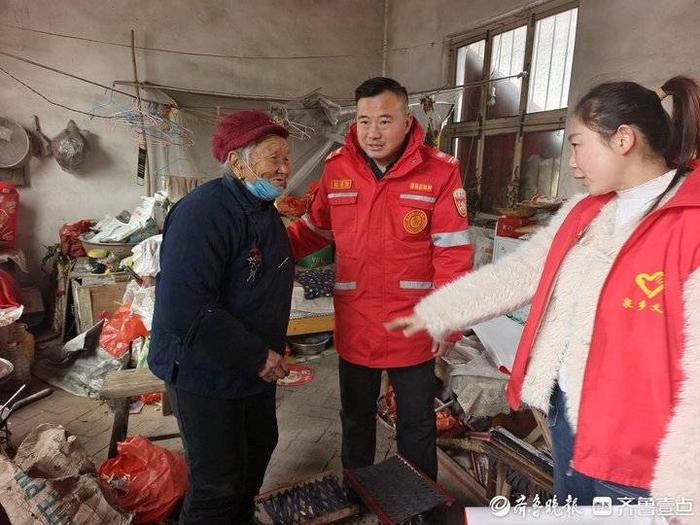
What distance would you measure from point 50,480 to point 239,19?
5215 mm

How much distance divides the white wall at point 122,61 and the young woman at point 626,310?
4.94 meters

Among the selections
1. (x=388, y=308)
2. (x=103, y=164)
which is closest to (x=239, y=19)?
(x=103, y=164)

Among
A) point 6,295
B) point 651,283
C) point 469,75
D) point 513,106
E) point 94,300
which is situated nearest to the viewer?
point 651,283

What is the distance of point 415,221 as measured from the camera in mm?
1797

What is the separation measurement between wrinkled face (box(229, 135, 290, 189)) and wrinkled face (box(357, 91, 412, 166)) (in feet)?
A: 1.38

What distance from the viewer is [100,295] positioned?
12.4 feet

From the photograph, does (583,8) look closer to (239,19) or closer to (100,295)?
(239,19)

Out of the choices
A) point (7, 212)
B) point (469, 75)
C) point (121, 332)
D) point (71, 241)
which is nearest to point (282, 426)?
point (121, 332)

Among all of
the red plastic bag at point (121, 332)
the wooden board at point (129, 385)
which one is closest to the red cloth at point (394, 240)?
the wooden board at point (129, 385)

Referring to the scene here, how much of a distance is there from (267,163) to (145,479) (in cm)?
148

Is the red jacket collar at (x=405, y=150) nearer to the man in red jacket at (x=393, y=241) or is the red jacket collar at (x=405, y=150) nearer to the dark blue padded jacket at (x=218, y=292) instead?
the man in red jacket at (x=393, y=241)

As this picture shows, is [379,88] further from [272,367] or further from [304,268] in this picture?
[304,268]

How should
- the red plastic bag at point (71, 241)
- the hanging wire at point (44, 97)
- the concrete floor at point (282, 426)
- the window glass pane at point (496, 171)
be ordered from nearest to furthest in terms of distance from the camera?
the concrete floor at point (282, 426) → the hanging wire at point (44, 97) → the red plastic bag at point (71, 241) → the window glass pane at point (496, 171)

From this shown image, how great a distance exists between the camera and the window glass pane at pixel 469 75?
4742mm
